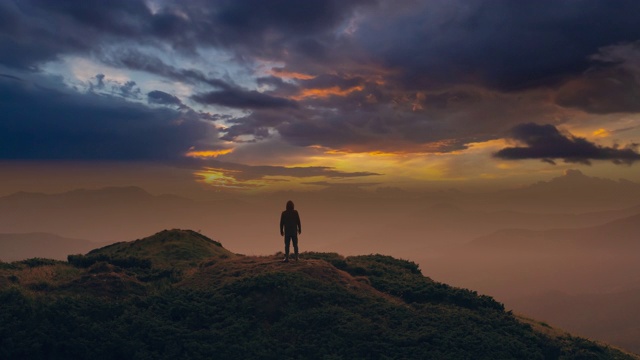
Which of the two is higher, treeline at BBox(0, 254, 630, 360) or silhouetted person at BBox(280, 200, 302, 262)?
silhouetted person at BBox(280, 200, 302, 262)

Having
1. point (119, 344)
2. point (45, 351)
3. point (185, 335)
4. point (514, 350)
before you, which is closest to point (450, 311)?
point (514, 350)

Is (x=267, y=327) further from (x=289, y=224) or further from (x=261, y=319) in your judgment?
(x=289, y=224)

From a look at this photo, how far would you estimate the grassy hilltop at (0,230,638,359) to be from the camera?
19.7m

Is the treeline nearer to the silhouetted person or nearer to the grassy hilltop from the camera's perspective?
the grassy hilltop

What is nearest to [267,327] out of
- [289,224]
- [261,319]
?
[261,319]

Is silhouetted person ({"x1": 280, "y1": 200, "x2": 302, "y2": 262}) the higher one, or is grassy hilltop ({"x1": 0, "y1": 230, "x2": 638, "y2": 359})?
silhouetted person ({"x1": 280, "y1": 200, "x2": 302, "y2": 262})

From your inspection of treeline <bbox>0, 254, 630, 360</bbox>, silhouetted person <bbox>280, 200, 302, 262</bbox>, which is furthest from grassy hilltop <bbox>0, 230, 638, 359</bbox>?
silhouetted person <bbox>280, 200, 302, 262</bbox>

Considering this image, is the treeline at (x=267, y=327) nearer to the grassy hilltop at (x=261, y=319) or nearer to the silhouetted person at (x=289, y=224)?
the grassy hilltop at (x=261, y=319)

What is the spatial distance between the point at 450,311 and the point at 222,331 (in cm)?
1119

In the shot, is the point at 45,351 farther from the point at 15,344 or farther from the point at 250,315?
the point at 250,315

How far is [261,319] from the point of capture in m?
22.5

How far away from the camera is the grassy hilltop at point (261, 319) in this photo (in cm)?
1969

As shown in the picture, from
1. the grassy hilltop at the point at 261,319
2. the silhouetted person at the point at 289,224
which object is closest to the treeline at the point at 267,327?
the grassy hilltop at the point at 261,319

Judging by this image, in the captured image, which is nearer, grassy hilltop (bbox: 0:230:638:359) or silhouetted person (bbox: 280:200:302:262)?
grassy hilltop (bbox: 0:230:638:359)
